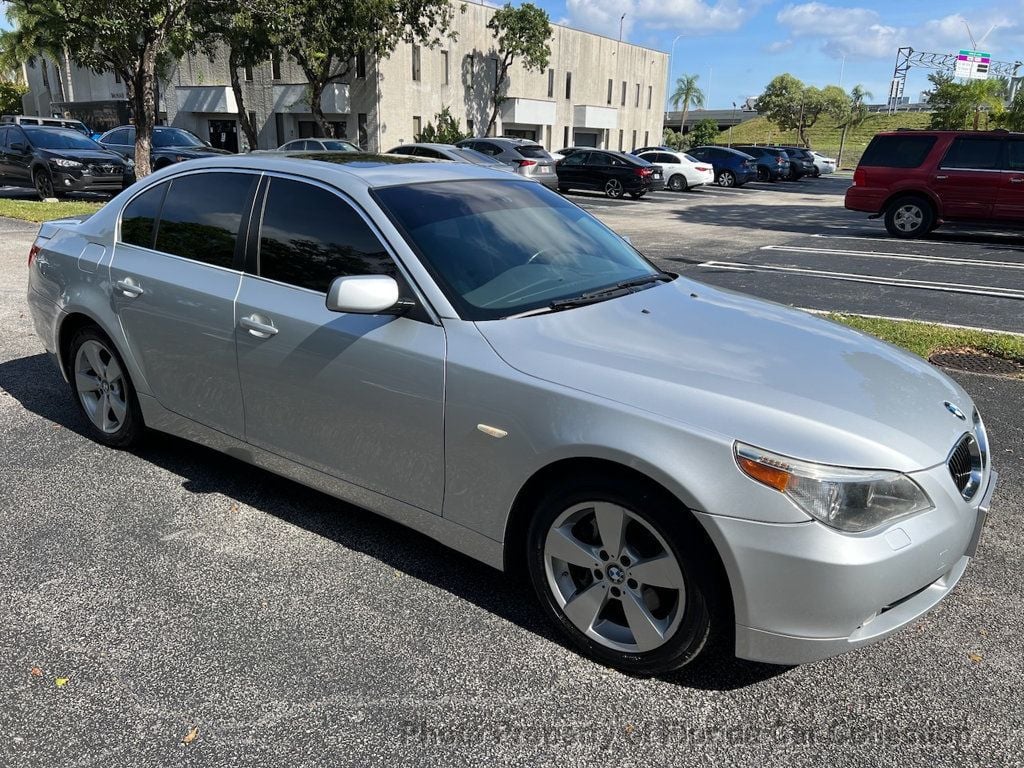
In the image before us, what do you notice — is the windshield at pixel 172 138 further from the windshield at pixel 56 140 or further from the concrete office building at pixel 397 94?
the concrete office building at pixel 397 94

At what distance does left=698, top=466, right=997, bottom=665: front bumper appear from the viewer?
7.63 ft

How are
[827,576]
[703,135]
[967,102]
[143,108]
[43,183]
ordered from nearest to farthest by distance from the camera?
[827,576] < [143,108] < [43,183] < [967,102] < [703,135]

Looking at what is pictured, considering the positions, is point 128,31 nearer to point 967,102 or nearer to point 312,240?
point 312,240

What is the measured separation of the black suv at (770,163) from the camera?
118 ft

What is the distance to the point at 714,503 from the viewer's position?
2.39 meters

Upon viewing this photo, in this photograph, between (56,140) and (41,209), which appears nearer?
(41,209)

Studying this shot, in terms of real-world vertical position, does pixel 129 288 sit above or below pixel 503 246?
below

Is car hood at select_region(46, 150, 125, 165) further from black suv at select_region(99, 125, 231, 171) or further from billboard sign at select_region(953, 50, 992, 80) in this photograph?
billboard sign at select_region(953, 50, 992, 80)

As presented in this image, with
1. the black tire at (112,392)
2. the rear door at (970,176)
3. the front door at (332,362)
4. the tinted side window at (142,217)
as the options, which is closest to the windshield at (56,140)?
the black tire at (112,392)

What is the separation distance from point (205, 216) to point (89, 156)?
51.7 ft

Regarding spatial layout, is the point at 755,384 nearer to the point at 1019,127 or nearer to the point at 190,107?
the point at 1019,127

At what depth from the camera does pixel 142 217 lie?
4297 millimetres

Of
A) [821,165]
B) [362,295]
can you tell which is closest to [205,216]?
[362,295]

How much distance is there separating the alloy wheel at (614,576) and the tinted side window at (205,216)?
6.97 feet
